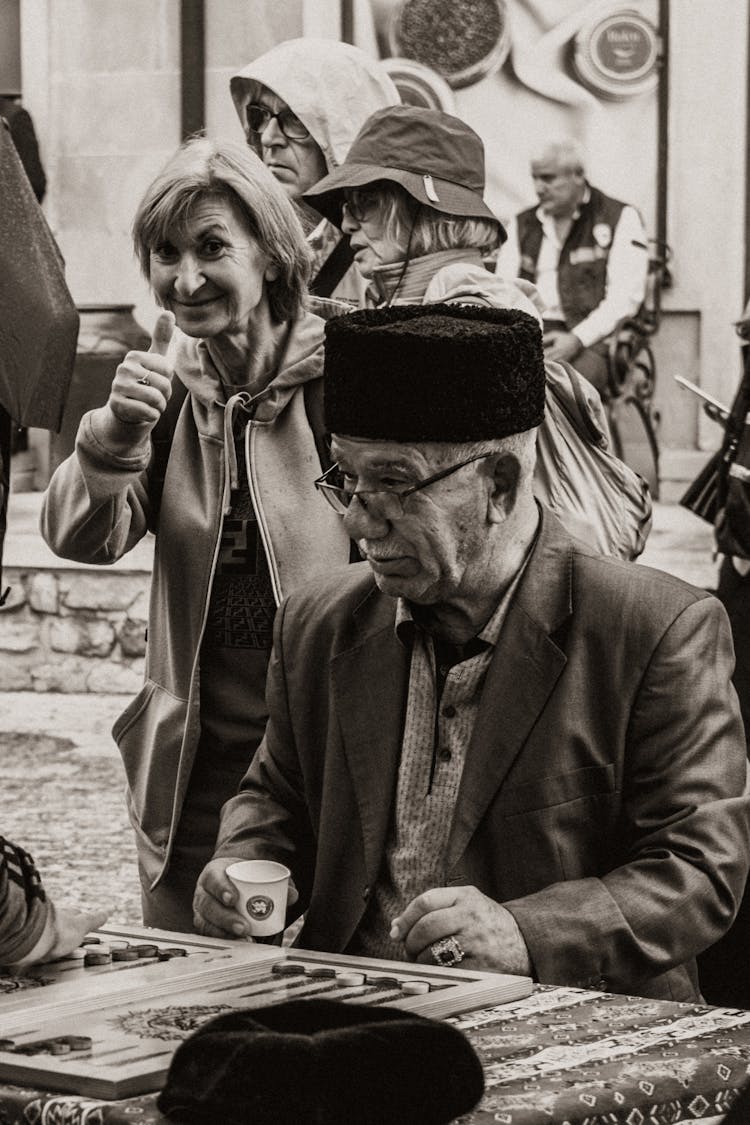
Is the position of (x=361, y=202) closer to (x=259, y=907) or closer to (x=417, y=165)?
(x=417, y=165)

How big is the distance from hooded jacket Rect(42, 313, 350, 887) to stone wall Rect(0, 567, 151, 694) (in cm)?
590

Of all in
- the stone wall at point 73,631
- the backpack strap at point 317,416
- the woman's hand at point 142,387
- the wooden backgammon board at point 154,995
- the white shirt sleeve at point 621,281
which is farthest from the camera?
the white shirt sleeve at point 621,281

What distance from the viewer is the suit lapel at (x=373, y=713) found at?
8.96ft

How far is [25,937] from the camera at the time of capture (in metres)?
2.46

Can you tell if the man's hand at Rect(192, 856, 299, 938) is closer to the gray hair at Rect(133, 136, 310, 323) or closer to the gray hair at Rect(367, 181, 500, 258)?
the gray hair at Rect(133, 136, 310, 323)

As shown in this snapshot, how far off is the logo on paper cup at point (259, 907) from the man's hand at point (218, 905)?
15mm

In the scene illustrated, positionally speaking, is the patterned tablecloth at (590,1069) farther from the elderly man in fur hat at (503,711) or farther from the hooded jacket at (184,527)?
the hooded jacket at (184,527)

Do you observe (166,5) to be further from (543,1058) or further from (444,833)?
(543,1058)

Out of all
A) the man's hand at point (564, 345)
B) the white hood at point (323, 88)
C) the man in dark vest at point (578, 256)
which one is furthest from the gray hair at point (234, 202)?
the man in dark vest at point (578, 256)

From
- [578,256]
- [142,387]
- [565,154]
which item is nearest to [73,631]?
[578,256]

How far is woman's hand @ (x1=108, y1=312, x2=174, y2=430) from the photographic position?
326 cm

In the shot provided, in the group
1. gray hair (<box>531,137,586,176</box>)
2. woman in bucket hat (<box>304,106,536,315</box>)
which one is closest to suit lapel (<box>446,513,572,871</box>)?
woman in bucket hat (<box>304,106,536,315</box>)

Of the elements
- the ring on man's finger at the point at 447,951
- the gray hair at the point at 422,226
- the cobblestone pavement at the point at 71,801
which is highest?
the gray hair at the point at 422,226

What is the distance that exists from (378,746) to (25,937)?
0.56 m
